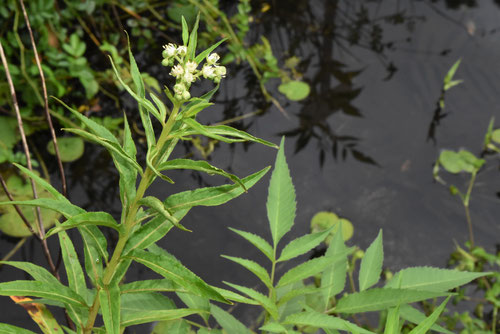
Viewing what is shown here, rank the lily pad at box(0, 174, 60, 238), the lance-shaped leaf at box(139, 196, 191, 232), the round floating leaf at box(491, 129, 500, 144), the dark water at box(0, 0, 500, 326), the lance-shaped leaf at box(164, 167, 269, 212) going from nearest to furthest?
the lance-shaped leaf at box(139, 196, 191, 232)
the lance-shaped leaf at box(164, 167, 269, 212)
the lily pad at box(0, 174, 60, 238)
the dark water at box(0, 0, 500, 326)
the round floating leaf at box(491, 129, 500, 144)

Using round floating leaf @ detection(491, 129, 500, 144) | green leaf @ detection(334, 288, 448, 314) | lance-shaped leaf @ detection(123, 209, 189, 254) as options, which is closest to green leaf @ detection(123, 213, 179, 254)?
lance-shaped leaf @ detection(123, 209, 189, 254)

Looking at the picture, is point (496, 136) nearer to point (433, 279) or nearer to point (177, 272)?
point (433, 279)

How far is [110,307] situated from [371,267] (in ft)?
2.22

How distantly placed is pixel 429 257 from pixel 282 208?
1.26m

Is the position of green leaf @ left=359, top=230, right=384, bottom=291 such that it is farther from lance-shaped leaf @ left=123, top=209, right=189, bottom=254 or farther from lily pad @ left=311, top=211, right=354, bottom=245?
lily pad @ left=311, top=211, right=354, bottom=245

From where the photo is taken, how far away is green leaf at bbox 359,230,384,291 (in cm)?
127

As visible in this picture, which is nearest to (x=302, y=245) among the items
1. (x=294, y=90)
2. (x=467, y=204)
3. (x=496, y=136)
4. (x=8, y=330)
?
(x=8, y=330)

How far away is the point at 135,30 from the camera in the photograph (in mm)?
2639

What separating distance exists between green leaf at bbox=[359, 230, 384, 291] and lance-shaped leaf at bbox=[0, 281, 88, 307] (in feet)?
2.20

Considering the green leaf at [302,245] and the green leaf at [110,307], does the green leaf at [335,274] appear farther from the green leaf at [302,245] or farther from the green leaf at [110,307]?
the green leaf at [110,307]

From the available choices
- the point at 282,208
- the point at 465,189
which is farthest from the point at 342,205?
the point at 282,208

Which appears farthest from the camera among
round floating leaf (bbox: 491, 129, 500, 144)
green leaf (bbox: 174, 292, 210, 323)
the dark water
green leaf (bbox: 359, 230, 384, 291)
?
round floating leaf (bbox: 491, 129, 500, 144)

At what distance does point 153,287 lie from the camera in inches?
39.4

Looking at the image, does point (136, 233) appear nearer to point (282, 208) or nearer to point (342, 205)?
point (282, 208)
